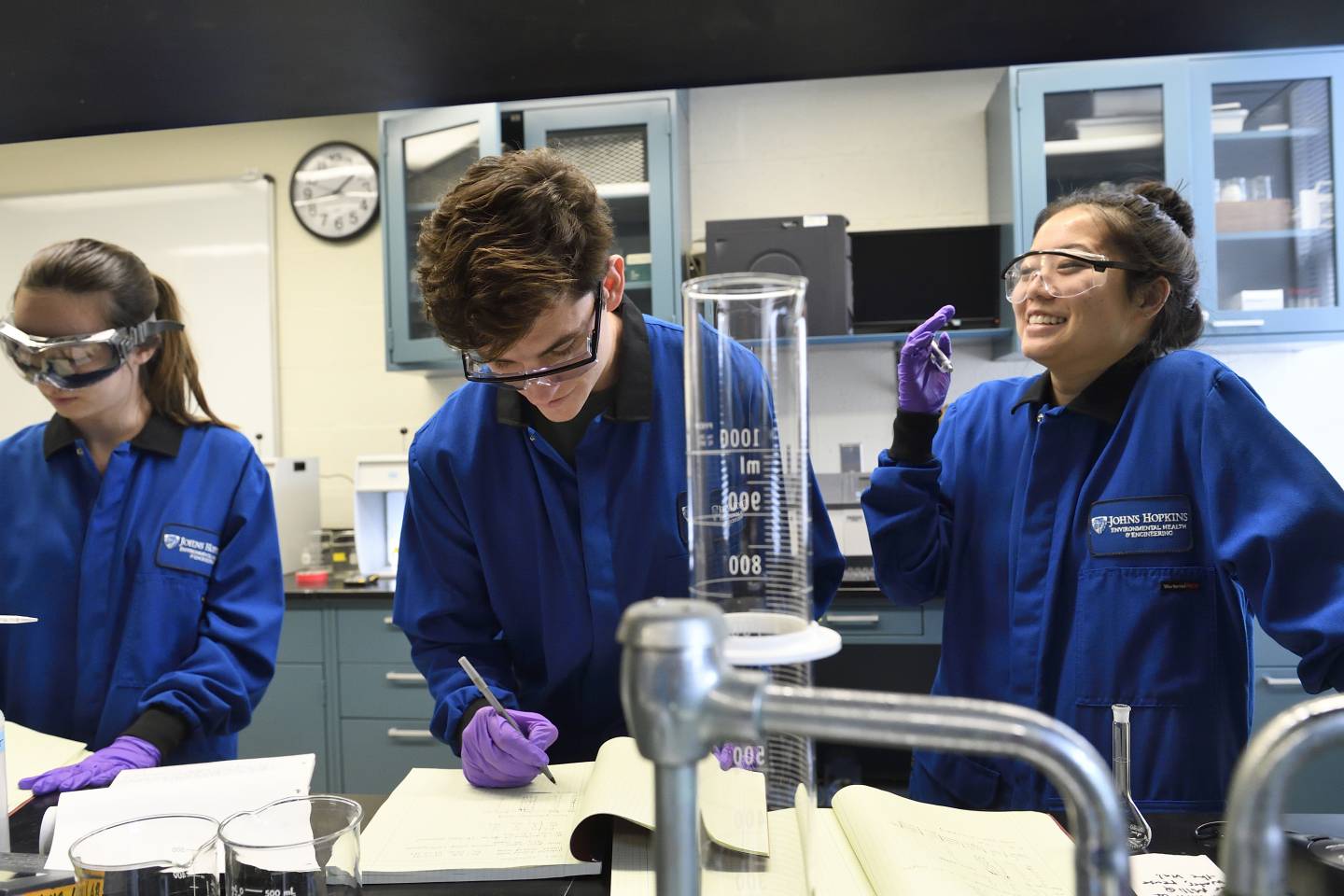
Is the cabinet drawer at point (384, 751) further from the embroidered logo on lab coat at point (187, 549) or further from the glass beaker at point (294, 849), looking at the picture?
the glass beaker at point (294, 849)

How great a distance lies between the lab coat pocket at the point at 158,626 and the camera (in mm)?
1527

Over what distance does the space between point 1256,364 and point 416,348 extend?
3.22 meters

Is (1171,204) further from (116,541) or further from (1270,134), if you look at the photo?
(1270,134)

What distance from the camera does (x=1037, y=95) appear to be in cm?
322

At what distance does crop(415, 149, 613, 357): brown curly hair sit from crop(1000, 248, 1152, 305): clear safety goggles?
77 centimetres

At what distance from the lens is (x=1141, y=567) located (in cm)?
140

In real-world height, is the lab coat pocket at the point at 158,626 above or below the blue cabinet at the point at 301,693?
above

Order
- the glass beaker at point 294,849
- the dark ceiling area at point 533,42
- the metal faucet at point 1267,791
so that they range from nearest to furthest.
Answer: the metal faucet at point 1267,791 → the dark ceiling area at point 533,42 → the glass beaker at point 294,849

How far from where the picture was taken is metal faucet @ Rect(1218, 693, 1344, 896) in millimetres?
347

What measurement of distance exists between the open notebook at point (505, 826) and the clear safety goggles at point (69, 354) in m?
0.92

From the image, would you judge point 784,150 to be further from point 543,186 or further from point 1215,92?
point 543,186

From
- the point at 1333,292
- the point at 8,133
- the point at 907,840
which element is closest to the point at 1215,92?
the point at 1333,292

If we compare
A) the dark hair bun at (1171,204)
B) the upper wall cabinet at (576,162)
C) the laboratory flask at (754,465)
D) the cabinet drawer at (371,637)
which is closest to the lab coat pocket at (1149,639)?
the dark hair bun at (1171,204)

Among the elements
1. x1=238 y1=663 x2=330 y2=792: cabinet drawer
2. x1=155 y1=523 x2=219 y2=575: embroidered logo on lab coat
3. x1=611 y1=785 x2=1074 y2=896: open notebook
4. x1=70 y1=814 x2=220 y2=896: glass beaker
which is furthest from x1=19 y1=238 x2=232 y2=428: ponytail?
x1=238 y1=663 x2=330 y2=792: cabinet drawer
